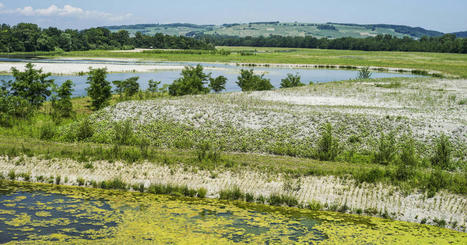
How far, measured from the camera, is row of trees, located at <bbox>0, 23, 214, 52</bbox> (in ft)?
Result: 443

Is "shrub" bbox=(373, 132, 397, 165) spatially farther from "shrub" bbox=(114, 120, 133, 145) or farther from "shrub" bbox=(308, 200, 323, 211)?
"shrub" bbox=(114, 120, 133, 145)

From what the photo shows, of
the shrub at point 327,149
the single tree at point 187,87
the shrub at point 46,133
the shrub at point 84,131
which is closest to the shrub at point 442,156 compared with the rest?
the shrub at point 327,149

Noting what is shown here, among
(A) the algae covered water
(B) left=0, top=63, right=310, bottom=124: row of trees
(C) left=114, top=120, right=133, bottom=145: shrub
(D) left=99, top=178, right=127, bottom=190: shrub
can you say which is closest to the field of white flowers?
(C) left=114, top=120, right=133, bottom=145: shrub

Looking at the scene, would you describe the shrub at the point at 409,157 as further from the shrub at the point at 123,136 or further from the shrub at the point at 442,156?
the shrub at the point at 123,136

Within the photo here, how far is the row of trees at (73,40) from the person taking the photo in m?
135

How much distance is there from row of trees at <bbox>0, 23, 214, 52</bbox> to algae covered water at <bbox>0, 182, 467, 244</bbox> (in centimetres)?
12793

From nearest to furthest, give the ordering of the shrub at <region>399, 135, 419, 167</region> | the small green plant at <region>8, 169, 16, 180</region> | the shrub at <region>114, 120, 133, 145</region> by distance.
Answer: the small green plant at <region>8, 169, 16, 180</region> → the shrub at <region>399, 135, 419, 167</region> → the shrub at <region>114, 120, 133, 145</region>

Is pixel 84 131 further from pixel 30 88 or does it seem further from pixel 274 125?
pixel 30 88

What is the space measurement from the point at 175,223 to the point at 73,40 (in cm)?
14860

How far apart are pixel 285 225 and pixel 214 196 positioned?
11.6ft

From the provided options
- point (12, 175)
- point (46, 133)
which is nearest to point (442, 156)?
point (12, 175)

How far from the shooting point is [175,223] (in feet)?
45.1

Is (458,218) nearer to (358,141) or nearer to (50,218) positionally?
(358,141)

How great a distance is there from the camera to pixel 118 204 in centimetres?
1539
